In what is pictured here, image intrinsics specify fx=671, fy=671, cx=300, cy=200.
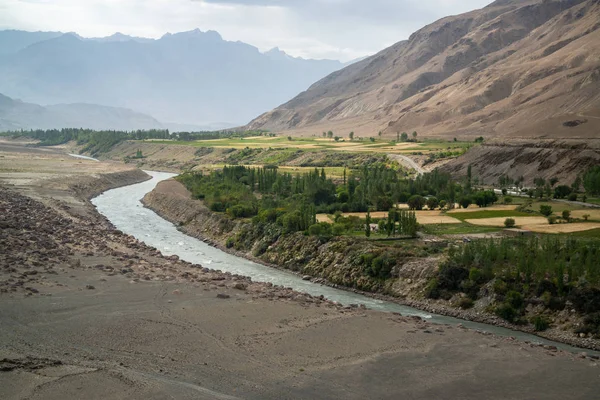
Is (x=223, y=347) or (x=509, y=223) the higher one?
(x=509, y=223)

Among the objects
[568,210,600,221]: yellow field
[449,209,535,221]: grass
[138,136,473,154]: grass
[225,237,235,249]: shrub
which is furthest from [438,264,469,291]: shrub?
[138,136,473,154]: grass

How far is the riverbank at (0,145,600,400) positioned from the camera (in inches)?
1026

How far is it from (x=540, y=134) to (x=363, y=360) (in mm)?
97081

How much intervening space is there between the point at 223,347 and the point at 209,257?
25.0m

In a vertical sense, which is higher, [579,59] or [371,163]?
[579,59]

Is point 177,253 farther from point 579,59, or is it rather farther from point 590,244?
point 579,59

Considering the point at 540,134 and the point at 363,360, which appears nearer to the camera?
the point at 363,360

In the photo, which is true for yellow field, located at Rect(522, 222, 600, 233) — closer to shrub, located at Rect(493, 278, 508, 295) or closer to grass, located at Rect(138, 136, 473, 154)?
shrub, located at Rect(493, 278, 508, 295)

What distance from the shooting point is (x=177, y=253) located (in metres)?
56.5

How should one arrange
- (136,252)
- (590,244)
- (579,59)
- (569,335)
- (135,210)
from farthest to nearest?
(579,59) → (135,210) → (136,252) → (590,244) → (569,335)

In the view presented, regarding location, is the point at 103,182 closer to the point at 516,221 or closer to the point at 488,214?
the point at 488,214

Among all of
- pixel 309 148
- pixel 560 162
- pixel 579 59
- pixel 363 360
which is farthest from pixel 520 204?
pixel 579 59

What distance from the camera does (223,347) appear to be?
101 ft

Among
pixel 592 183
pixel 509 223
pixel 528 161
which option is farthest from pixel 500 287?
pixel 528 161
